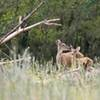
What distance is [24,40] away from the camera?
92.7ft

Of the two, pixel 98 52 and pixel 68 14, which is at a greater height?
pixel 68 14

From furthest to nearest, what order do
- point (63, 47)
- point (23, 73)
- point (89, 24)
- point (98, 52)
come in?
point (89, 24), point (98, 52), point (63, 47), point (23, 73)

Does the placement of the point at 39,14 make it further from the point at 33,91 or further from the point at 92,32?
the point at 33,91

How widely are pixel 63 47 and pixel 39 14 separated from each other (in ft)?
48.4

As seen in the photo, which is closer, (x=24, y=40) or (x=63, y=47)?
(x=63, y=47)

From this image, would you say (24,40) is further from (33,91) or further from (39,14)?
(33,91)

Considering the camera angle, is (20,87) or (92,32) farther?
(92,32)

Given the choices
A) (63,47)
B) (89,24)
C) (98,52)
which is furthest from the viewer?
(89,24)

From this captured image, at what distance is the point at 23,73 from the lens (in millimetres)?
3070

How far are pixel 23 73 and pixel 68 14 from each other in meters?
26.5

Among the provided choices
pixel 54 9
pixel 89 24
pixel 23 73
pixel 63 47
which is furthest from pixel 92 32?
pixel 23 73

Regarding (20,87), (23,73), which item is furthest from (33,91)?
(23,73)

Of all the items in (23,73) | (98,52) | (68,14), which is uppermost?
(23,73)

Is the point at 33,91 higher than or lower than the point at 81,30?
higher
